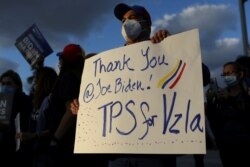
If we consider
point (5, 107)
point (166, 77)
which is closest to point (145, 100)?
point (166, 77)

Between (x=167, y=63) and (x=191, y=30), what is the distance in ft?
0.81

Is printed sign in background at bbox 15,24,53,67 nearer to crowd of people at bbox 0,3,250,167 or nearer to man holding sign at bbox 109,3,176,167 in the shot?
crowd of people at bbox 0,3,250,167

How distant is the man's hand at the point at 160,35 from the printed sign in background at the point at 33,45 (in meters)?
5.89

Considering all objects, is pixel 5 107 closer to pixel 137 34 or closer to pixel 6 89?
pixel 6 89

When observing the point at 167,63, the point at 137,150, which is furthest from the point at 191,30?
the point at 137,150

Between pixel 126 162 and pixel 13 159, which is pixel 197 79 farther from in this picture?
pixel 13 159

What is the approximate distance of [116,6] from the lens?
3.36 meters

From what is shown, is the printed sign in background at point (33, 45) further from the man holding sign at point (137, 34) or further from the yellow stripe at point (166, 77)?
the yellow stripe at point (166, 77)

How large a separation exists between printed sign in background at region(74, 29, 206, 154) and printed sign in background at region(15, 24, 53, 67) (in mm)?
5615

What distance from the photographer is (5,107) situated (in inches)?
211

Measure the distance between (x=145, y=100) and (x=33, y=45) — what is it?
6.45 meters

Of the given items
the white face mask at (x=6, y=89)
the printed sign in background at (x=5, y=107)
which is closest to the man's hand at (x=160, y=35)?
the printed sign in background at (x=5, y=107)

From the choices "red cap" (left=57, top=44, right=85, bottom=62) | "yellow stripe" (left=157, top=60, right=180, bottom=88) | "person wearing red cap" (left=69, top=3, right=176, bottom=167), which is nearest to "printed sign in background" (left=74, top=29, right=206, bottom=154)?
"yellow stripe" (left=157, top=60, right=180, bottom=88)

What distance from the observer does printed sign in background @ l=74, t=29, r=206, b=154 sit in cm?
269
